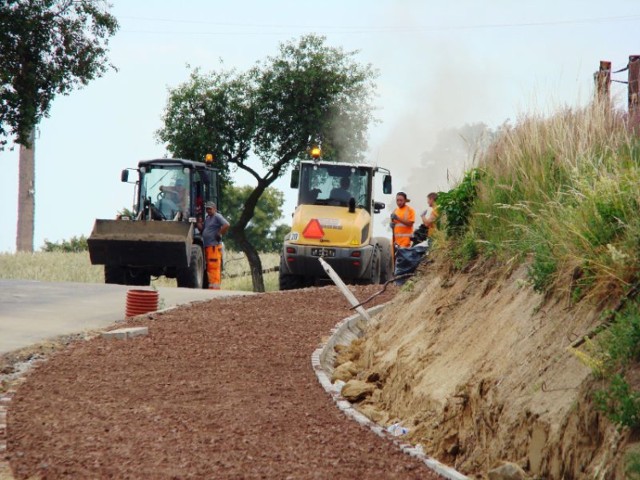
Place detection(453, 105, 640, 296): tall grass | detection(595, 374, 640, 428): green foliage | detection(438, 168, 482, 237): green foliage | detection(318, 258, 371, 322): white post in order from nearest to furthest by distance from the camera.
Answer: detection(595, 374, 640, 428): green foliage
detection(453, 105, 640, 296): tall grass
detection(438, 168, 482, 237): green foliage
detection(318, 258, 371, 322): white post

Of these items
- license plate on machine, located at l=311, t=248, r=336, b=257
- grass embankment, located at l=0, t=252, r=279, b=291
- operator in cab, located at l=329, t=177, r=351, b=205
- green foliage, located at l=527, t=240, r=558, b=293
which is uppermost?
operator in cab, located at l=329, t=177, r=351, b=205

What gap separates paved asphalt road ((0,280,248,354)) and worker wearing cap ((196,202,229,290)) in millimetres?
3492

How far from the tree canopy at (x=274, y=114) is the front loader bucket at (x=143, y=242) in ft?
55.2

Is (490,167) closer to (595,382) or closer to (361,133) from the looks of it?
(595,382)

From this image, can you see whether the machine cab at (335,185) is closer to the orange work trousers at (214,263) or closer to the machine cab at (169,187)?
the machine cab at (169,187)

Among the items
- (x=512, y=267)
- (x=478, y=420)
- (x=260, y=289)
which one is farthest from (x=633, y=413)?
(x=260, y=289)

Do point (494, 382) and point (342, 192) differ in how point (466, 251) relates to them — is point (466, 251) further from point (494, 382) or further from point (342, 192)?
point (342, 192)

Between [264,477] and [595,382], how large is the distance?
8.14ft

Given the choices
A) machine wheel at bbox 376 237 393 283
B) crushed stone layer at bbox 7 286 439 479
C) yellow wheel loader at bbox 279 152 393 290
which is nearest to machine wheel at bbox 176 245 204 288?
yellow wheel loader at bbox 279 152 393 290

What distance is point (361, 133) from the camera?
43.4 metres

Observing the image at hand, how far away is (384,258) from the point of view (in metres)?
27.2

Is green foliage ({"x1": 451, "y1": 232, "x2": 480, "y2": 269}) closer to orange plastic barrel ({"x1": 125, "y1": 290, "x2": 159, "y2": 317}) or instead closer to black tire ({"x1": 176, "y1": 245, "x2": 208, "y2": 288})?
orange plastic barrel ({"x1": 125, "y1": 290, "x2": 159, "y2": 317})

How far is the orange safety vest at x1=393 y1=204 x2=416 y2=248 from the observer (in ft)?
78.0

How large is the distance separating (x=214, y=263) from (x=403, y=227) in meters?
6.64
